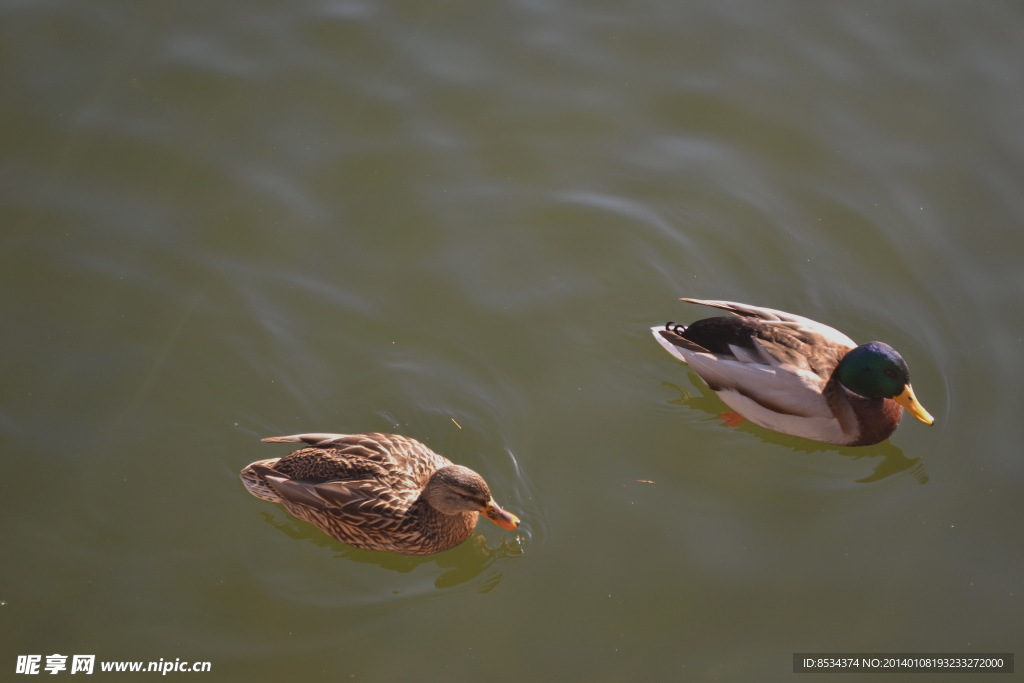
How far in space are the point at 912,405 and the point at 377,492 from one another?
10.1 feet

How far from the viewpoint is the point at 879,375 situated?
216 inches

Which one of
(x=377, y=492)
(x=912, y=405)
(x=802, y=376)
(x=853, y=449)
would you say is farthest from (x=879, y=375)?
(x=377, y=492)

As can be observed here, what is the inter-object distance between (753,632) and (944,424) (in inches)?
75.5

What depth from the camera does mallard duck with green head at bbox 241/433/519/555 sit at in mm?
4812

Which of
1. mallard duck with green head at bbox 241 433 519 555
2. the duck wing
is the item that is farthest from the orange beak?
the duck wing

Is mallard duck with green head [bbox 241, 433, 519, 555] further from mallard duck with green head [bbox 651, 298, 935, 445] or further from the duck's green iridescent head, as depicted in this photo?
the duck's green iridescent head

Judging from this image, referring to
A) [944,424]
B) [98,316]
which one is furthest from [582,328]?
[98,316]

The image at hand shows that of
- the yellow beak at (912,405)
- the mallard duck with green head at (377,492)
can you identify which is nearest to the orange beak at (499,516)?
the mallard duck with green head at (377,492)

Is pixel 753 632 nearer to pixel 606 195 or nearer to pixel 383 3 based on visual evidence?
pixel 606 195

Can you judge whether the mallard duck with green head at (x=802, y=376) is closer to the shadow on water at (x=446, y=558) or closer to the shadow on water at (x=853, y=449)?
the shadow on water at (x=853, y=449)

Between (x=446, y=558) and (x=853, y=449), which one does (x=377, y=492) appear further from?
(x=853, y=449)

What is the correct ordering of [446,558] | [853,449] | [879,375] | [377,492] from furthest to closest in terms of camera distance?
[853,449] → [879,375] → [446,558] → [377,492]

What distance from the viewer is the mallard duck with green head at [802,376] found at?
18.1 ft

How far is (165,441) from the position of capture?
530cm
